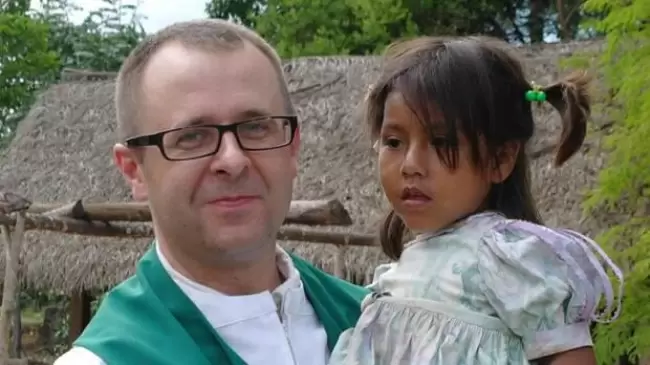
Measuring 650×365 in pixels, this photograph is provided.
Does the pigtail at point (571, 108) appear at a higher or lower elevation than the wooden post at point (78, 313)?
higher

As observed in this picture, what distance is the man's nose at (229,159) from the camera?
1600 mm

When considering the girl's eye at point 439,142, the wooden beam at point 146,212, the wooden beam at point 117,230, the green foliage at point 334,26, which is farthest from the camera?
the green foliage at point 334,26

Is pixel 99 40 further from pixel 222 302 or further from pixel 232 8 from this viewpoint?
pixel 222 302

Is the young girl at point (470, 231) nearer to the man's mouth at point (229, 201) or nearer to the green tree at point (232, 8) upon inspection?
the man's mouth at point (229, 201)

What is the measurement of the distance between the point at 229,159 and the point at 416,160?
0.39 meters

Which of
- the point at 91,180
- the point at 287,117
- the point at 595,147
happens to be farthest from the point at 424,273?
the point at 91,180

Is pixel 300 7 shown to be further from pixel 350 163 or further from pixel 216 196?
pixel 216 196

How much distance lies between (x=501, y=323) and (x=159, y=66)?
76cm

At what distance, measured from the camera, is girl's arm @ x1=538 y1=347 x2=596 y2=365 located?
5.48ft

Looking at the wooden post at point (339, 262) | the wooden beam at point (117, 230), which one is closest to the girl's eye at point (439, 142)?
the wooden beam at point (117, 230)

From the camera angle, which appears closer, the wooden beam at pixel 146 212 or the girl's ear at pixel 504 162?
the girl's ear at pixel 504 162

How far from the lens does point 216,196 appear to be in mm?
1606

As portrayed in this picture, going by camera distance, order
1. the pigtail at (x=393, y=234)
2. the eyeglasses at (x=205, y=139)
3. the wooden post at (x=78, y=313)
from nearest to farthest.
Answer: the eyeglasses at (x=205, y=139) → the pigtail at (x=393, y=234) → the wooden post at (x=78, y=313)

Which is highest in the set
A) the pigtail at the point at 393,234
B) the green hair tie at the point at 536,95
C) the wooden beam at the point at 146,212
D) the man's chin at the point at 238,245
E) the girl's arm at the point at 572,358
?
the green hair tie at the point at 536,95
